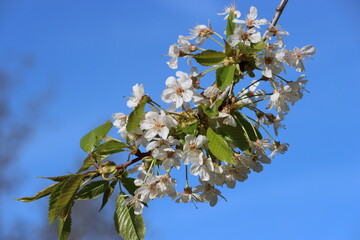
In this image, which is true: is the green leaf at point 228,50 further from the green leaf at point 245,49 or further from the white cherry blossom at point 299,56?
the white cherry blossom at point 299,56

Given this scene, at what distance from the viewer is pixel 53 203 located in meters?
1.47

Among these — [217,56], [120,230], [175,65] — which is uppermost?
[175,65]

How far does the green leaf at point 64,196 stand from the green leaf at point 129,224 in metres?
0.26

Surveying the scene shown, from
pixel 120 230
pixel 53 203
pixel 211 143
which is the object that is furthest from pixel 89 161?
pixel 211 143

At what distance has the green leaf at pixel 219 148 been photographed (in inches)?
54.6

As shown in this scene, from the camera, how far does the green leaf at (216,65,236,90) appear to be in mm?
1447

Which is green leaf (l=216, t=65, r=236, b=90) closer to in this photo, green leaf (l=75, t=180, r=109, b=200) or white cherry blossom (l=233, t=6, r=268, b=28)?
white cherry blossom (l=233, t=6, r=268, b=28)

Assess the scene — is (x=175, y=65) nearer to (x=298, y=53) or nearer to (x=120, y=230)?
(x=298, y=53)

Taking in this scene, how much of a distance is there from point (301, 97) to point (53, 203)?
0.95 meters

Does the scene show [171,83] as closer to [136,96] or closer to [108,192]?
[136,96]

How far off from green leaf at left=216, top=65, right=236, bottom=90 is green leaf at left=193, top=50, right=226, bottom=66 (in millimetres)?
32

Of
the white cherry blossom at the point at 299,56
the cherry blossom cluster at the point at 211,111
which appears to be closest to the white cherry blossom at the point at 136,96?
the cherry blossom cluster at the point at 211,111

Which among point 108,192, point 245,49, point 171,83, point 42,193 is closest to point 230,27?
point 245,49

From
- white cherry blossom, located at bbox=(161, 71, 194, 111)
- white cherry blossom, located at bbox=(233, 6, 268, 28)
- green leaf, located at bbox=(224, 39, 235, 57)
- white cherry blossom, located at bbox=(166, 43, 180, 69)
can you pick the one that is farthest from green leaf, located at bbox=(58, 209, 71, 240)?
white cherry blossom, located at bbox=(233, 6, 268, 28)
